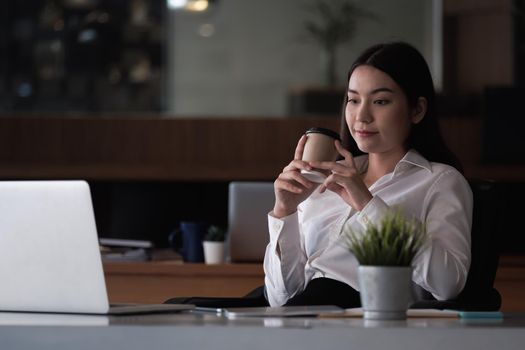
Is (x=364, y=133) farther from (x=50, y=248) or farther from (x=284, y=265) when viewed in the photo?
(x=50, y=248)

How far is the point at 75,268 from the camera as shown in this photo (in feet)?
4.73

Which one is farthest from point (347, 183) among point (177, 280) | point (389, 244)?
point (177, 280)

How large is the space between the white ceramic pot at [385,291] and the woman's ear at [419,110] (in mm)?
898

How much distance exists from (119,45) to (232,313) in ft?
22.0

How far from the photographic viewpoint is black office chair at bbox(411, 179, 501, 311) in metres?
2.10

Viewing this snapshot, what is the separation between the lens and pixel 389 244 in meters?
1.44

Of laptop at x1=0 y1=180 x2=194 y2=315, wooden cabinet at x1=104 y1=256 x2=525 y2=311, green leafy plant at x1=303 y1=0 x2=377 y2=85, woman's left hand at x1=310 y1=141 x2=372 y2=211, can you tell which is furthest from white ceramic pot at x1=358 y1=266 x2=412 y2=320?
green leafy plant at x1=303 y1=0 x2=377 y2=85

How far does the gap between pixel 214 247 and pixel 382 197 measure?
959 mm

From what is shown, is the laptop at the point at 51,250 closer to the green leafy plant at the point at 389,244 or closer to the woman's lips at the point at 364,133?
the green leafy plant at the point at 389,244

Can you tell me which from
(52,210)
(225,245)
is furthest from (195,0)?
(52,210)

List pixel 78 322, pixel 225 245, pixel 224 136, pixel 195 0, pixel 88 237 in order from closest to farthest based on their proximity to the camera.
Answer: pixel 78 322 < pixel 88 237 < pixel 225 245 < pixel 224 136 < pixel 195 0

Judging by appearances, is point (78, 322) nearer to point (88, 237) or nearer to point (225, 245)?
point (88, 237)

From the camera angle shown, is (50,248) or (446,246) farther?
(446,246)

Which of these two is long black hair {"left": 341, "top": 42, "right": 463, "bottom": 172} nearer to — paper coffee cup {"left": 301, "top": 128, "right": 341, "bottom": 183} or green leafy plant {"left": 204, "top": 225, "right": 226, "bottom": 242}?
paper coffee cup {"left": 301, "top": 128, "right": 341, "bottom": 183}
